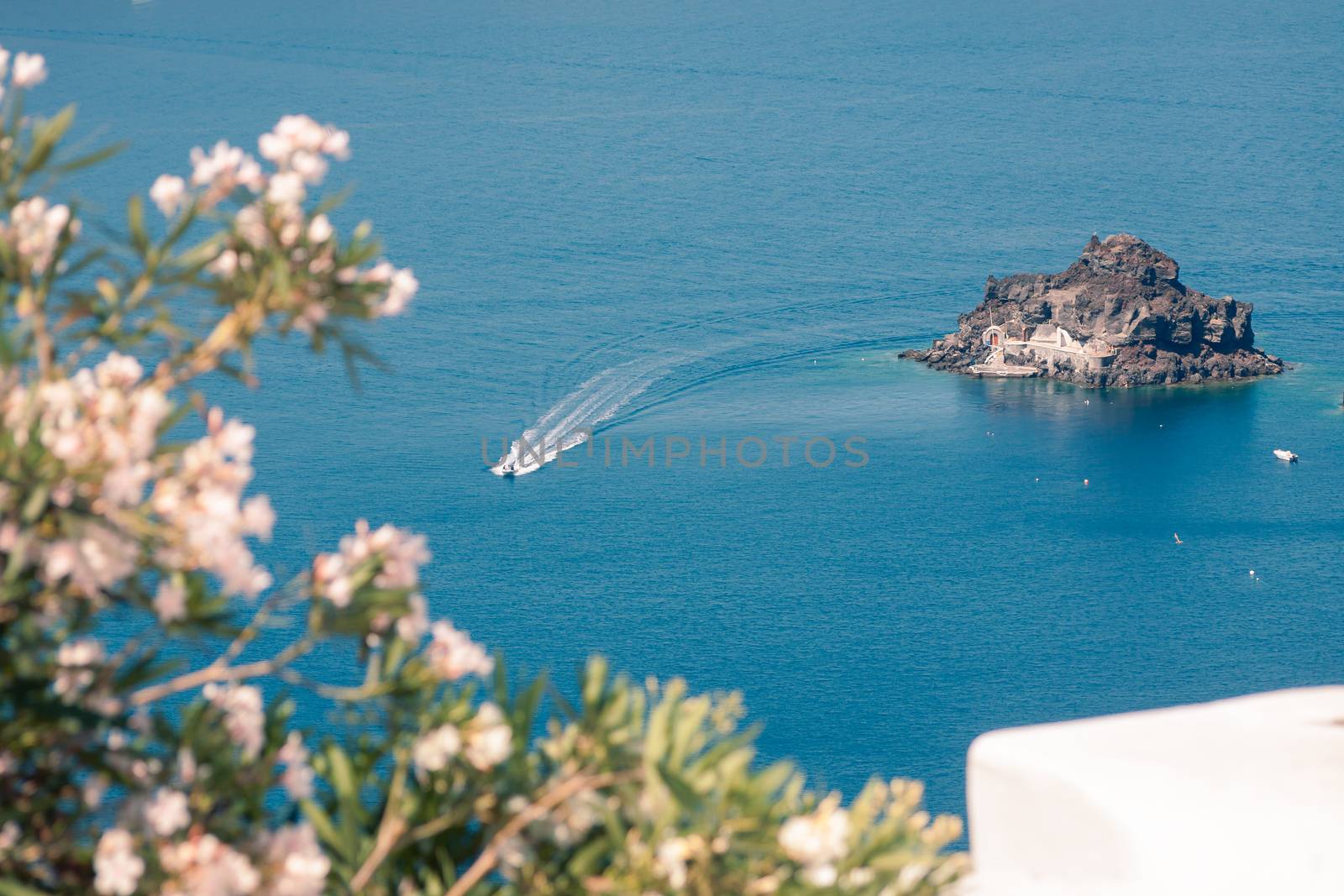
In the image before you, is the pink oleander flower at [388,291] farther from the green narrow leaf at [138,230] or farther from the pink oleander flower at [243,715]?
the pink oleander flower at [243,715]

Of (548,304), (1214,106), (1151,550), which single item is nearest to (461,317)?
(548,304)

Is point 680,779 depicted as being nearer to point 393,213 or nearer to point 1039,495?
point 1039,495

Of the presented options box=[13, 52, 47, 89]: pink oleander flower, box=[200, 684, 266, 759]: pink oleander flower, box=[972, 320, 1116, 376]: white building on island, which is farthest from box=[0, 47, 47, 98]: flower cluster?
box=[972, 320, 1116, 376]: white building on island

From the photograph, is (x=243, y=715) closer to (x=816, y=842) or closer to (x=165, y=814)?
(x=165, y=814)

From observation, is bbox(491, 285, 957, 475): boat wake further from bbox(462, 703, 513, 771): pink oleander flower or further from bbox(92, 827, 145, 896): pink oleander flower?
bbox(92, 827, 145, 896): pink oleander flower

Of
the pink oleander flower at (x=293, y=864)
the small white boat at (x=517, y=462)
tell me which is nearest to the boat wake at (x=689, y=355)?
the small white boat at (x=517, y=462)

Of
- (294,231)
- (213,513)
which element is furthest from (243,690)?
(294,231)

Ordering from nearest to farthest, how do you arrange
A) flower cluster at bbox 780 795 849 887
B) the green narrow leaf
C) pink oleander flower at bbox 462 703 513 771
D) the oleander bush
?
the oleander bush → flower cluster at bbox 780 795 849 887 → pink oleander flower at bbox 462 703 513 771 → the green narrow leaf
